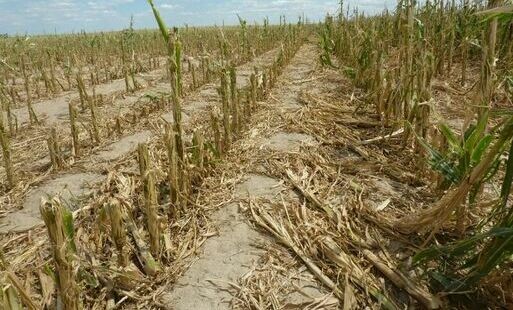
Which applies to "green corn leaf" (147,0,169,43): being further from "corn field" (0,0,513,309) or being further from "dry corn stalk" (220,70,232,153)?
"dry corn stalk" (220,70,232,153)

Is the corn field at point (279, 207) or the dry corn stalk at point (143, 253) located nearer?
the corn field at point (279, 207)

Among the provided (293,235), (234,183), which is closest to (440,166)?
(293,235)

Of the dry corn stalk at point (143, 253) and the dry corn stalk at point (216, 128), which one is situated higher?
the dry corn stalk at point (216, 128)

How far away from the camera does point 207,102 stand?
19.2 ft

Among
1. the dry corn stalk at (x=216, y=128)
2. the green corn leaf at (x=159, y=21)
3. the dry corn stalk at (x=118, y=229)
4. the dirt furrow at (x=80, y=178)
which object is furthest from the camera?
the dry corn stalk at (x=216, y=128)

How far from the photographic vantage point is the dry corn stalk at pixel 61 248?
1.52m

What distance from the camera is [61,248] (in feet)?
5.00

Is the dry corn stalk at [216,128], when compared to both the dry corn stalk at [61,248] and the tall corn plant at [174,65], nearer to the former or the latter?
the tall corn plant at [174,65]

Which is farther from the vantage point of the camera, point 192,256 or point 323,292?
point 192,256

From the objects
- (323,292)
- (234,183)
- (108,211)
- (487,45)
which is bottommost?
(323,292)

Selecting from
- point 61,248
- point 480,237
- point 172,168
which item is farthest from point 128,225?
point 480,237

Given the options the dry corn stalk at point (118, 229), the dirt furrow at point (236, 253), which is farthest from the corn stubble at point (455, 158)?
→ the dry corn stalk at point (118, 229)

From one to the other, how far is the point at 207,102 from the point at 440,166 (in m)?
4.14

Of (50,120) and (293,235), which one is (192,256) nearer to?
(293,235)
